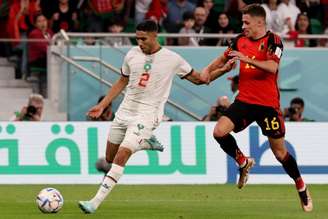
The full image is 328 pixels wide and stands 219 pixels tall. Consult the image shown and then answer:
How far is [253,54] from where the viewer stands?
15.3 meters

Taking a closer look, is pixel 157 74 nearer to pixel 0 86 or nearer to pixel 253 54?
pixel 253 54

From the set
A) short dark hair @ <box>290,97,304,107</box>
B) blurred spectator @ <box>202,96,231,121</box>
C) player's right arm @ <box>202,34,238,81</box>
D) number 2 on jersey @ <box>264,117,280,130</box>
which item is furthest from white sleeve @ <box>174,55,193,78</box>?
short dark hair @ <box>290,97,304,107</box>

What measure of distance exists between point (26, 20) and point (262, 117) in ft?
34.5

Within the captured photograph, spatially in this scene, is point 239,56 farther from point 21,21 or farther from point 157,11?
point 157,11

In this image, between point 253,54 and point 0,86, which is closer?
point 253,54

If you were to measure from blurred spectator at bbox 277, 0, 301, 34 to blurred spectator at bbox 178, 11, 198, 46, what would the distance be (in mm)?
1866

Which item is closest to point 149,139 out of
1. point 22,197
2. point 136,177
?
point 22,197

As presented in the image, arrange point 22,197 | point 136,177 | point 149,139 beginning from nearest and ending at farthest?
point 149,139, point 22,197, point 136,177

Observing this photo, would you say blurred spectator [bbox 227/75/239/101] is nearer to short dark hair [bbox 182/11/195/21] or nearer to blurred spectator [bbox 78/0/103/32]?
short dark hair [bbox 182/11/195/21]

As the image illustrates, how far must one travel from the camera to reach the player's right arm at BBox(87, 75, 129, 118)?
589 inches

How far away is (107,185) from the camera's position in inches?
562

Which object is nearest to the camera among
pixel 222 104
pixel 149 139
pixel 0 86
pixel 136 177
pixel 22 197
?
pixel 149 139

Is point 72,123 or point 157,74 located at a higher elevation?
point 157,74

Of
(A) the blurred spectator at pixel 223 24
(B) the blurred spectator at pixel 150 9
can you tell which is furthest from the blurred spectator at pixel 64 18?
(A) the blurred spectator at pixel 223 24
